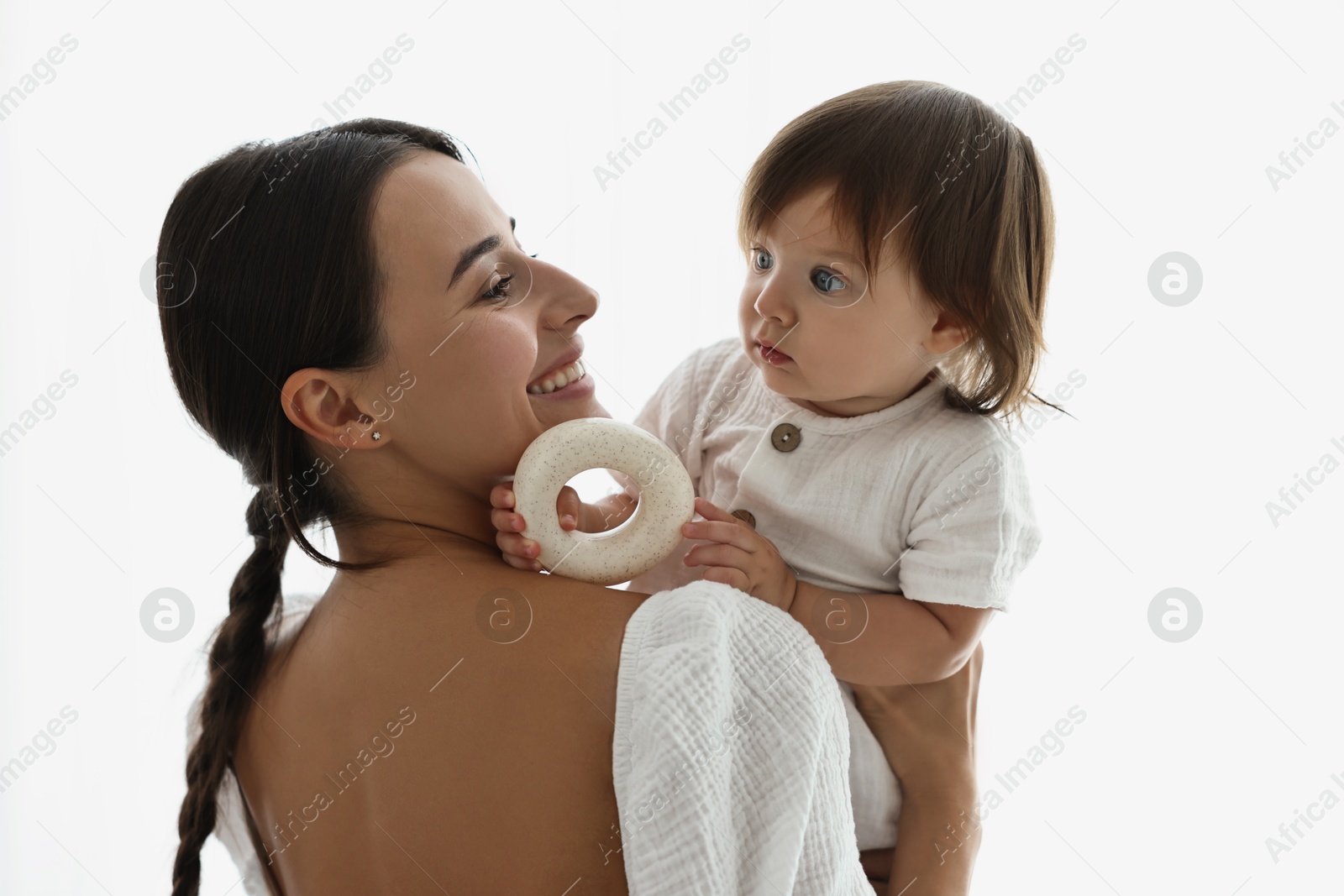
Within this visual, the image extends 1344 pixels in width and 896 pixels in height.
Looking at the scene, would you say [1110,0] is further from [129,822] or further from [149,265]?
[129,822]

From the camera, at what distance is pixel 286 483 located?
3.96 feet

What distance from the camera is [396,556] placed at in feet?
3.79

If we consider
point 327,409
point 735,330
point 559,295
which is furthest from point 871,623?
point 735,330

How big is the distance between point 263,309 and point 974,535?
2.74 ft

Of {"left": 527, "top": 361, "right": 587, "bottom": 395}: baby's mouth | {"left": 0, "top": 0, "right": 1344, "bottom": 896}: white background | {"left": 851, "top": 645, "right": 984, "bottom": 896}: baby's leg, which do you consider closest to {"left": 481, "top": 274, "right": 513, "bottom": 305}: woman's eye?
{"left": 527, "top": 361, "right": 587, "bottom": 395}: baby's mouth

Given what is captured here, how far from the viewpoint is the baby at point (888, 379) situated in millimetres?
1164

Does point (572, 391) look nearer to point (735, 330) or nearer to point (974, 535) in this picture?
point (974, 535)

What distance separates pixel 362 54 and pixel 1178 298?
1.83 metres

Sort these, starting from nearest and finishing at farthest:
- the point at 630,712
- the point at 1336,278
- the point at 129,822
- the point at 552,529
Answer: the point at 630,712 → the point at 552,529 → the point at 1336,278 → the point at 129,822

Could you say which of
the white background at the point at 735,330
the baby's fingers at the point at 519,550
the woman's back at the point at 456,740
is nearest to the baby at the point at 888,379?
the baby's fingers at the point at 519,550

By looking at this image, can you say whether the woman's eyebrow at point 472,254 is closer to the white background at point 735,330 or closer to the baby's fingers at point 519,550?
the baby's fingers at point 519,550

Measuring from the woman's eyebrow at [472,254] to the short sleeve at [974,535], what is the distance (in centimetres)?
59

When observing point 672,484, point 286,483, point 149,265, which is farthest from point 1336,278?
point 149,265

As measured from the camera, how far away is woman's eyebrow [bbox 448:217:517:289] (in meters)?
1.11
